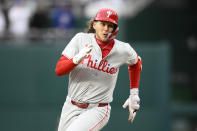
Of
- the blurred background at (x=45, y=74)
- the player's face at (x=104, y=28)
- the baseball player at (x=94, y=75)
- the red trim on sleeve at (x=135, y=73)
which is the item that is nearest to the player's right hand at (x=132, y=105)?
the baseball player at (x=94, y=75)

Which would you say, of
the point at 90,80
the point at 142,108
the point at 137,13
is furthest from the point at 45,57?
the point at 90,80

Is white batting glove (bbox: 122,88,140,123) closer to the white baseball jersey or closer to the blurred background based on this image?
the white baseball jersey

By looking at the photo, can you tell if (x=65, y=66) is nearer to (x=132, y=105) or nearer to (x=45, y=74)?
(x=132, y=105)

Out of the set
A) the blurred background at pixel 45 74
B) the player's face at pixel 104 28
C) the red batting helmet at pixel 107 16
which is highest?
the red batting helmet at pixel 107 16

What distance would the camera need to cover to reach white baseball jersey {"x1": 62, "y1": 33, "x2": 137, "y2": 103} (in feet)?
16.4

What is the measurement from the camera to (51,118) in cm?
1063

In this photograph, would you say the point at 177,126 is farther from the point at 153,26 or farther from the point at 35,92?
the point at 35,92

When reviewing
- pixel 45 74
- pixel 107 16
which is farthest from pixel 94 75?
pixel 45 74

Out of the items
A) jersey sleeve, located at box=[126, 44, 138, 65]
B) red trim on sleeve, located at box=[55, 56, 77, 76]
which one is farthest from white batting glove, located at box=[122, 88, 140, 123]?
red trim on sleeve, located at box=[55, 56, 77, 76]

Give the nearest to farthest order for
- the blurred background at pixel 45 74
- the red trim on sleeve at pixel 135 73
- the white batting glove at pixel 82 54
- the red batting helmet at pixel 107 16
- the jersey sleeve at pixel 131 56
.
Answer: the white batting glove at pixel 82 54
the red batting helmet at pixel 107 16
the jersey sleeve at pixel 131 56
the red trim on sleeve at pixel 135 73
the blurred background at pixel 45 74

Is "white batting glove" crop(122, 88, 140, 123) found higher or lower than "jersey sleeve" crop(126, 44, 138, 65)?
lower

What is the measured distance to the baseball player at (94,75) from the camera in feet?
16.1

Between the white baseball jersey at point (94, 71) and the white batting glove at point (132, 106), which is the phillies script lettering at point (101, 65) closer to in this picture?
the white baseball jersey at point (94, 71)

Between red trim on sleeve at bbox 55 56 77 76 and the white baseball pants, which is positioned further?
the white baseball pants
